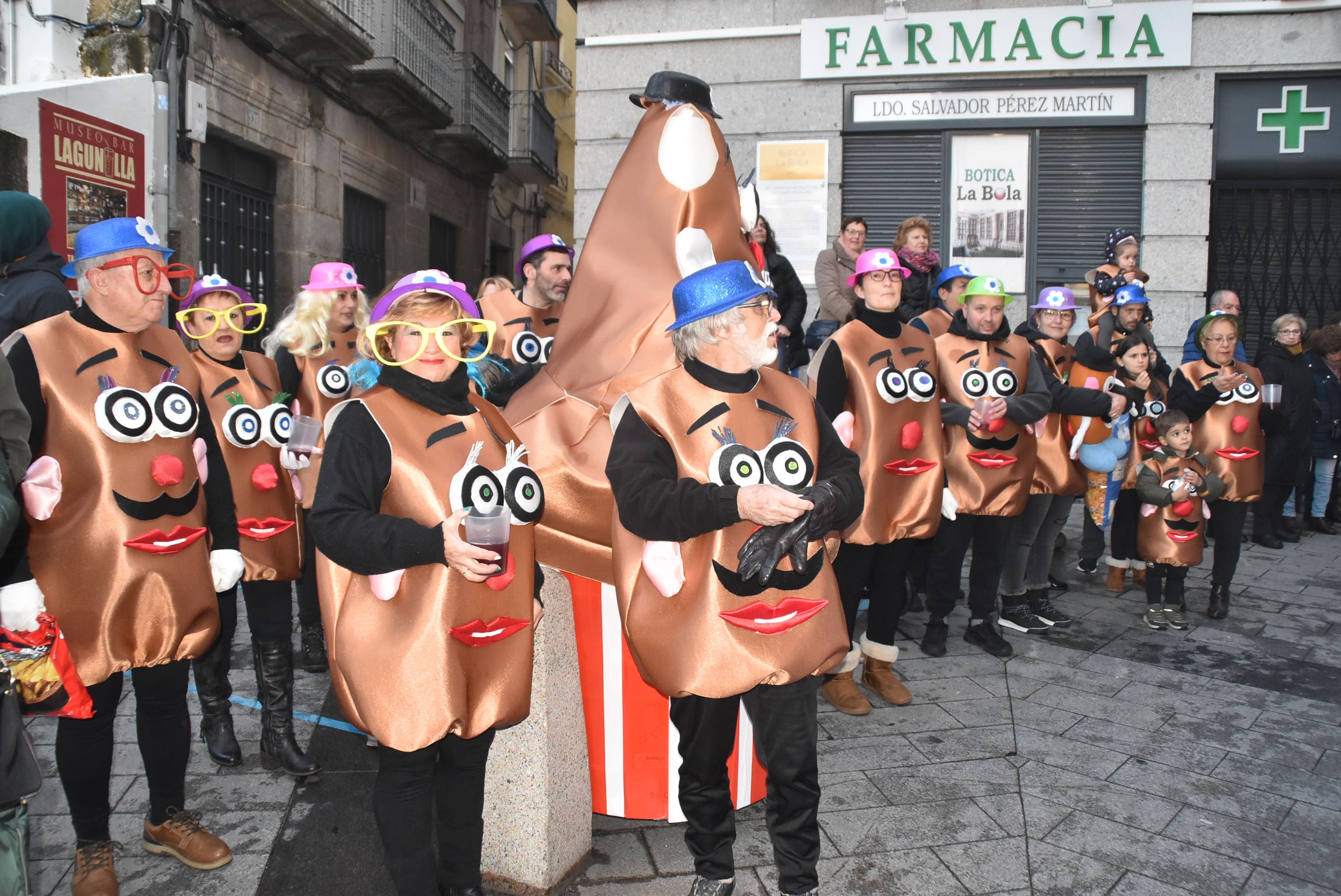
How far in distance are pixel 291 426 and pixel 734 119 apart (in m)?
7.02

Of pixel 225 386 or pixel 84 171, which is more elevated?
pixel 84 171

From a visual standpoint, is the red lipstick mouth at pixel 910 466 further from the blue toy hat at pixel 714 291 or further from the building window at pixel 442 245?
the building window at pixel 442 245

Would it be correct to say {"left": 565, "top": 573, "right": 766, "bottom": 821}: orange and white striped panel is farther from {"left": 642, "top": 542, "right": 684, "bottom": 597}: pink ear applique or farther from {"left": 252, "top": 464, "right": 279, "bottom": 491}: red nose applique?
{"left": 252, "top": 464, "right": 279, "bottom": 491}: red nose applique

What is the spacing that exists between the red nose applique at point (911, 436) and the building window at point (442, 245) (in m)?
13.6

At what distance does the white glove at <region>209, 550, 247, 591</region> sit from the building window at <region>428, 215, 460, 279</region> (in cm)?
1420

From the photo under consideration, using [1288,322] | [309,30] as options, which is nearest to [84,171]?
[309,30]

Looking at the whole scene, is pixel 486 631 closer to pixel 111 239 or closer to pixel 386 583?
pixel 386 583

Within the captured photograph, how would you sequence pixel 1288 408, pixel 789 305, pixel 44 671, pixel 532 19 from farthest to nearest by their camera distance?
pixel 532 19 < pixel 1288 408 < pixel 789 305 < pixel 44 671

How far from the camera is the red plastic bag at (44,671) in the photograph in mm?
2084

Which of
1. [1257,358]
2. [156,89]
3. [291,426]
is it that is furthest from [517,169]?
[291,426]

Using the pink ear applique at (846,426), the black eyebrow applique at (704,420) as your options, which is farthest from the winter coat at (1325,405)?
the black eyebrow applique at (704,420)

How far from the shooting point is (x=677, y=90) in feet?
11.7

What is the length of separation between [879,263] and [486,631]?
2.64 m

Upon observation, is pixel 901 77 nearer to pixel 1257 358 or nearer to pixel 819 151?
pixel 819 151
